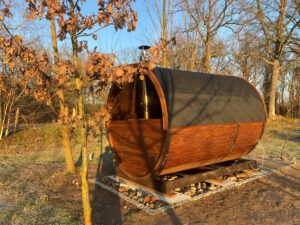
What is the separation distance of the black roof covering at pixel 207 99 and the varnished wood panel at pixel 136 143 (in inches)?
20.8

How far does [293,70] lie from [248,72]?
17.5 feet

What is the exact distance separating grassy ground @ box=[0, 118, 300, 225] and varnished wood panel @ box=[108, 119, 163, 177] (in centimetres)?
96

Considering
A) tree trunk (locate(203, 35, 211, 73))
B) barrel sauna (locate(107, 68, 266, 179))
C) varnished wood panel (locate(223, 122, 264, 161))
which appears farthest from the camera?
tree trunk (locate(203, 35, 211, 73))

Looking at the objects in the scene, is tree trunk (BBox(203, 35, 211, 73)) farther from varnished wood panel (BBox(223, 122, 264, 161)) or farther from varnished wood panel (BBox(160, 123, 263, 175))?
varnished wood panel (BBox(160, 123, 263, 175))

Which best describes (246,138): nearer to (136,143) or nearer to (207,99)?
(207,99)

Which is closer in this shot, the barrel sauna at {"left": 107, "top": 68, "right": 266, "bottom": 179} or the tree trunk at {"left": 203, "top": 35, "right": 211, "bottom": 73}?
the barrel sauna at {"left": 107, "top": 68, "right": 266, "bottom": 179}

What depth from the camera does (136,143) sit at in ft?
21.2

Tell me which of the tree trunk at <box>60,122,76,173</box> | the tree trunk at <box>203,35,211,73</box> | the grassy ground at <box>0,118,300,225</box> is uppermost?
the tree trunk at <box>203,35,211,73</box>

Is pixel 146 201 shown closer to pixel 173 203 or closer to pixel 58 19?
pixel 173 203

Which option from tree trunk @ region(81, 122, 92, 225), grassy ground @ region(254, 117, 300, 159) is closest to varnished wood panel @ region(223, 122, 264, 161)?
grassy ground @ region(254, 117, 300, 159)

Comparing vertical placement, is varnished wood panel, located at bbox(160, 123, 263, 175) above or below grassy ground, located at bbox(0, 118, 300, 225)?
above

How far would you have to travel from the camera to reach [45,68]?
356cm

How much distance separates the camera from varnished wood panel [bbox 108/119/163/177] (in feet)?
19.1

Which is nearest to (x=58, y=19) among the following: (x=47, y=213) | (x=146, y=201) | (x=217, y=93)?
(x=47, y=213)
